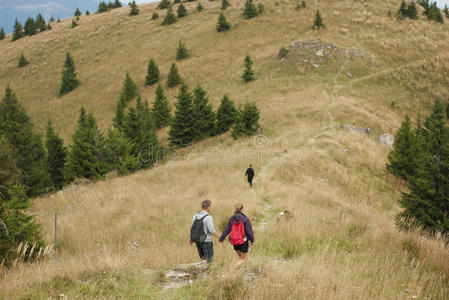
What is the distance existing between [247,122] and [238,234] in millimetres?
21825

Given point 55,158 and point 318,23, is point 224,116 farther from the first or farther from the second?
point 318,23

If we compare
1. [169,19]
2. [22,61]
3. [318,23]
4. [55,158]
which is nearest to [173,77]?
[55,158]

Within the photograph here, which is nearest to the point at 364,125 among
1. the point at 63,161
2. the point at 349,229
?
the point at 349,229

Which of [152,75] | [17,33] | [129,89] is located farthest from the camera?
[17,33]

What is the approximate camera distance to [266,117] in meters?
29.2

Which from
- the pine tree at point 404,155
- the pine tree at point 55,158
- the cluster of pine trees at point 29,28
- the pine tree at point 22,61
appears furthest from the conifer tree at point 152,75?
the cluster of pine trees at point 29,28

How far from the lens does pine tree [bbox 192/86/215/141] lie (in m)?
30.4

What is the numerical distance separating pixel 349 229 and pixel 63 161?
2669cm

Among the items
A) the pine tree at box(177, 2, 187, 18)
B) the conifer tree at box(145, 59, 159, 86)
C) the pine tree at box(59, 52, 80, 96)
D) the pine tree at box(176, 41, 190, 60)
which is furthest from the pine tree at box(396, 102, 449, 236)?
the pine tree at box(177, 2, 187, 18)

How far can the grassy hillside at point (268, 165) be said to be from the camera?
166 inches

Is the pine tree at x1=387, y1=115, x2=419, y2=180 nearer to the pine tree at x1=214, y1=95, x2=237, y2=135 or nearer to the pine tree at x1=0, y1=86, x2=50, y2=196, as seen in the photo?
the pine tree at x1=214, y1=95, x2=237, y2=135

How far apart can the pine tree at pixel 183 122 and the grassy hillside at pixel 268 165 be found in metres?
2.58

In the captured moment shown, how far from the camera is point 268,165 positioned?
57.3 ft

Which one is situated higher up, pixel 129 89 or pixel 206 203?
pixel 129 89
